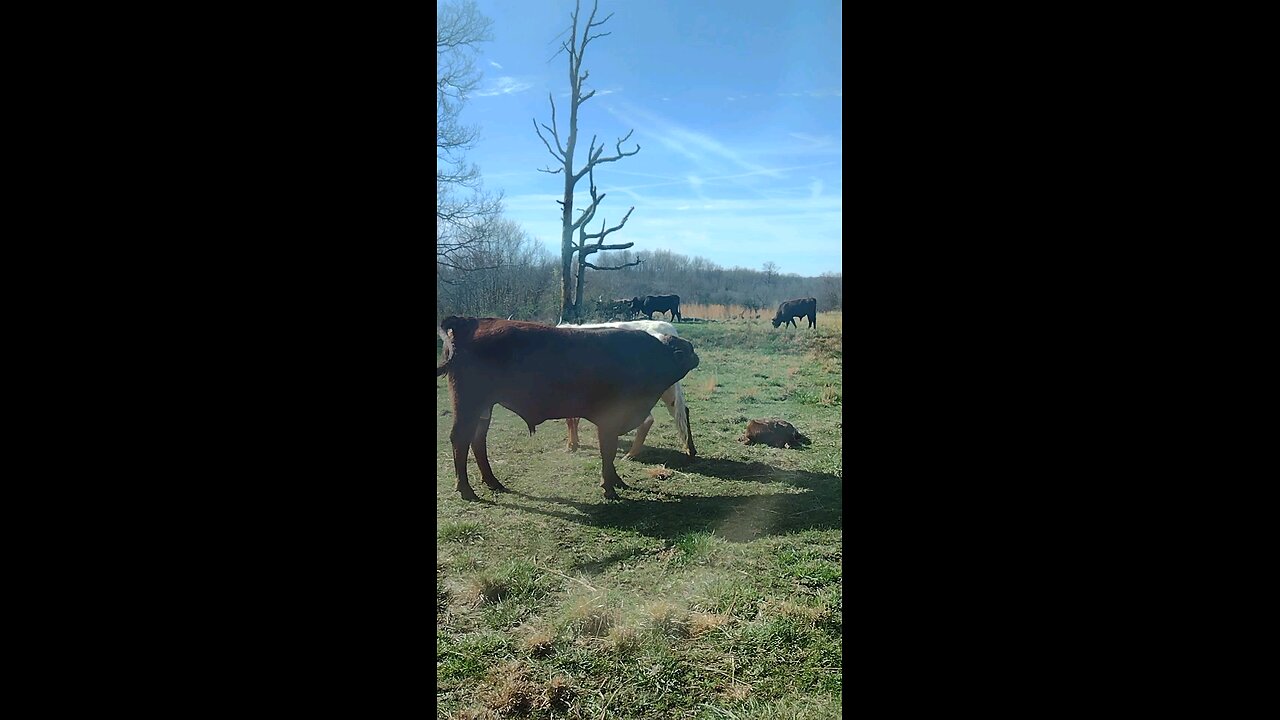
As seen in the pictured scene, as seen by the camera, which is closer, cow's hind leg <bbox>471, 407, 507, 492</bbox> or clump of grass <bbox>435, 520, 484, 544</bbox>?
clump of grass <bbox>435, 520, 484, 544</bbox>

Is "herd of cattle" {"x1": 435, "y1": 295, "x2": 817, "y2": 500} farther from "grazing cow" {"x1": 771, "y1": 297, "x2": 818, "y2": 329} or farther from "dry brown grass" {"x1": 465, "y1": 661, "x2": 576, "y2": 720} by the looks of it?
"dry brown grass" {"x1": 465, "y1": 661, "x2": 576, "y2": 720}

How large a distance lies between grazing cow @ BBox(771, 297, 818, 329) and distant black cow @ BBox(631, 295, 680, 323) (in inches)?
16.6

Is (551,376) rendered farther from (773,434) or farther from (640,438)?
(773,434)

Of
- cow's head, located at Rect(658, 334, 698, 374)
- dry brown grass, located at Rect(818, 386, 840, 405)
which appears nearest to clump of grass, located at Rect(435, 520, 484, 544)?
cow's head, located at Rect(658, 334, 698, 374)

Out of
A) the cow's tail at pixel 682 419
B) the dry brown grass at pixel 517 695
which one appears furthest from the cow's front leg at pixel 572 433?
the dry brown grass at pixel 517 695

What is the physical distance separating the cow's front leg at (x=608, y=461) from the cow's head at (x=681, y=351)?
0.44 m

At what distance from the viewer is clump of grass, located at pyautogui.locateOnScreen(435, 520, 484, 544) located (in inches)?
80.8
